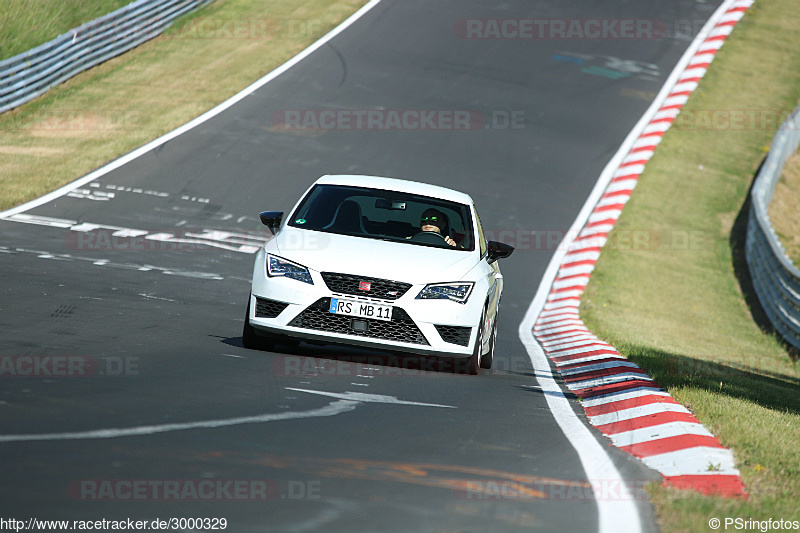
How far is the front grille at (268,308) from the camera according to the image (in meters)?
9.02

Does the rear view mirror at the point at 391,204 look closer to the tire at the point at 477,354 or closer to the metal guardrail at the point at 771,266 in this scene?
the tire at the point at 477,354

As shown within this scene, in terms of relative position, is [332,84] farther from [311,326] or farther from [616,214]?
[311,326]

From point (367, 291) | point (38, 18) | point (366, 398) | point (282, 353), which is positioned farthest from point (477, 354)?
point (38, 18)

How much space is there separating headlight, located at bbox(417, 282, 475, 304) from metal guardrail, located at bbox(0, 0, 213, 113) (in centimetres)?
1453

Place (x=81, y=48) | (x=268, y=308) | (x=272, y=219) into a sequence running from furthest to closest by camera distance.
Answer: (x=81, y=48) < (x=272, y=219) < (x=268, y=308)

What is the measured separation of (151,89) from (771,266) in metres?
13.3

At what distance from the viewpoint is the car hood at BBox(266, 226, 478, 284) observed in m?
9.03

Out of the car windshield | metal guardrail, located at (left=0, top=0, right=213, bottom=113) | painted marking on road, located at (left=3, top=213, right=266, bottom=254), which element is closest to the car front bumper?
the car windshield

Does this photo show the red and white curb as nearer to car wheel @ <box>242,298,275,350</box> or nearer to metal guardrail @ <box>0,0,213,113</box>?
car wheel @ <box>242,298,275,350</box>

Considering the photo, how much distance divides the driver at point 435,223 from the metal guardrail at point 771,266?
25.6ft

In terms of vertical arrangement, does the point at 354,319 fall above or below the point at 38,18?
below

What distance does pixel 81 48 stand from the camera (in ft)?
79.0

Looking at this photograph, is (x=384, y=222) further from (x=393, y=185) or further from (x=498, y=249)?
(x=498, y=249)

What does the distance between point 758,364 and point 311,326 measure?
26.1 feet
